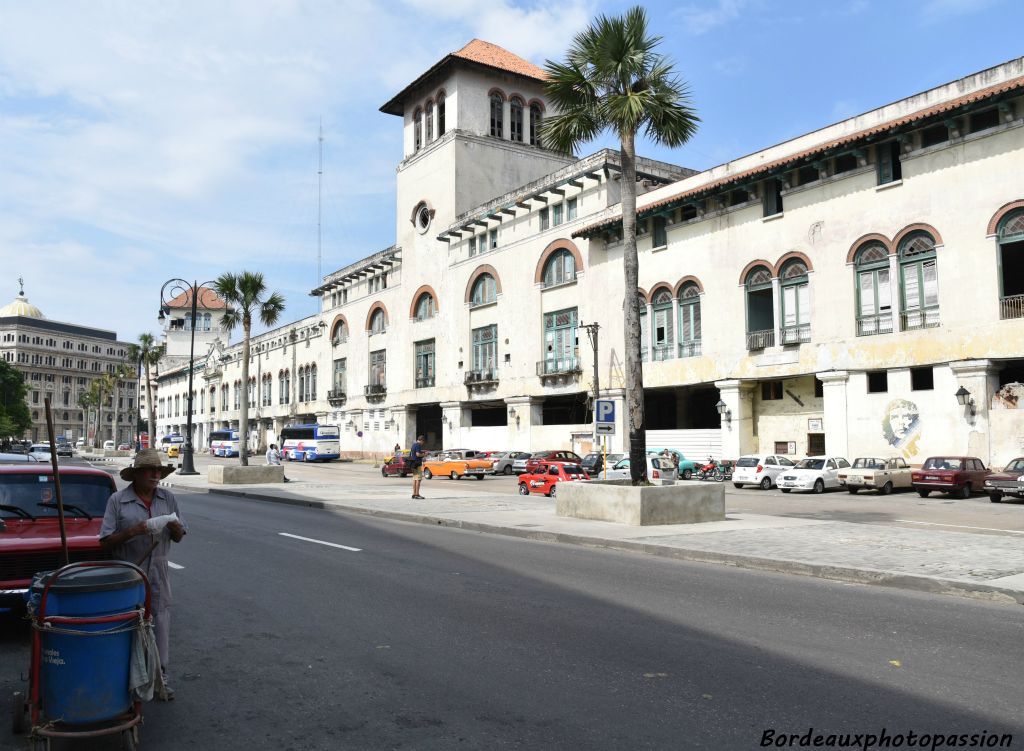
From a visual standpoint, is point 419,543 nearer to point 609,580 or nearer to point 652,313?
point 609,580

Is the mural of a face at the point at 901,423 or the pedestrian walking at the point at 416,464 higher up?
the mural of a face at the point at 901,423

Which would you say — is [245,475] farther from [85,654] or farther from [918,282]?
[85,654]

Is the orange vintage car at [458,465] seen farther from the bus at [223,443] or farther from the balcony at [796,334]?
the bus at [223,443]

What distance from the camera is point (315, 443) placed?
2510 inches

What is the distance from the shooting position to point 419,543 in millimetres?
13750

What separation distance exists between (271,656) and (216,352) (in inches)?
4041

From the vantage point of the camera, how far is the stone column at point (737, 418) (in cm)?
3694

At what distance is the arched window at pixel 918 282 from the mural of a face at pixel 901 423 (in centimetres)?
305

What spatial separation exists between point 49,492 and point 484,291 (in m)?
45.7

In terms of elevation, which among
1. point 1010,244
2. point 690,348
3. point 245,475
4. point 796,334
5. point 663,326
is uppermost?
point 1010,244

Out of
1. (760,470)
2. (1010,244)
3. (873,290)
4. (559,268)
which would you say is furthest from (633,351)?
(559,268)

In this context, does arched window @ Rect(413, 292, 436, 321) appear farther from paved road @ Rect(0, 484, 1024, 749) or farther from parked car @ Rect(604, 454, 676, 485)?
paved road @ Rect(0, 484, 1024, 749)

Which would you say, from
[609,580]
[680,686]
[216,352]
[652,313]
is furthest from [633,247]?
[216,352]

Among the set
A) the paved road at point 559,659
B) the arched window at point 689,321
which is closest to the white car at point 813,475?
the arched window at point 689,321
